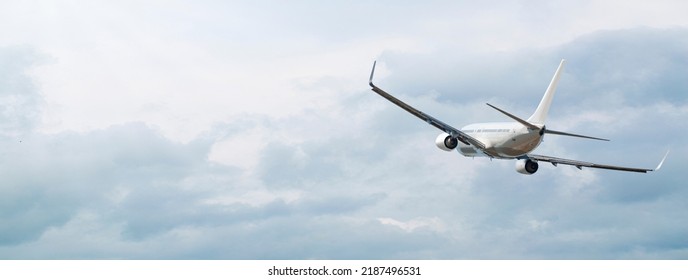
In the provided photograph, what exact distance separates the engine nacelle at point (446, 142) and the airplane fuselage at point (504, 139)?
9.98 feet

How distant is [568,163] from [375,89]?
101 ft

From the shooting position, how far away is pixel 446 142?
13900cm

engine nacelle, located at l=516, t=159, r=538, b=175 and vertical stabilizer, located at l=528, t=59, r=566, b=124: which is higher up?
vertical stabilizer, located at l=528, t=59, r=566, b=124

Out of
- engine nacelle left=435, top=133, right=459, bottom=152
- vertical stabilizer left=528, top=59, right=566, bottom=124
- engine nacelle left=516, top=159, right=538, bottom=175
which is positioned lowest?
engine nacelle left=516, top=159, right=538, bottom=175

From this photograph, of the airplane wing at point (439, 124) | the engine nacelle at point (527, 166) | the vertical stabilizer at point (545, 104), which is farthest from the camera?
the engine nacelle at point (527, 166)

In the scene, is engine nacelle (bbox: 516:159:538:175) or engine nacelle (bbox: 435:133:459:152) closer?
engine nacelle (bbox: 435:133:459:152)

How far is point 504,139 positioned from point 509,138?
2.59 ft

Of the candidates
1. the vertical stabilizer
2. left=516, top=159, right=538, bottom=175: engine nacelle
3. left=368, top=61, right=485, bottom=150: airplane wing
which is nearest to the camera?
left=368, top=61, right=485, bottom=150: airplane wing

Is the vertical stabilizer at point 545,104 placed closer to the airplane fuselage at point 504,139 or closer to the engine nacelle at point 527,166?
the airplane fuselage at point 504,139

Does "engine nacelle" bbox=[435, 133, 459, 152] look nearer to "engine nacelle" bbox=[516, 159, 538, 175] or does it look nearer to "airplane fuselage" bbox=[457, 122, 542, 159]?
"airplane fuselage" bbox=[457, 122, 542, 159]

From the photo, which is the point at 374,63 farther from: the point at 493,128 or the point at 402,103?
the point at 493,128

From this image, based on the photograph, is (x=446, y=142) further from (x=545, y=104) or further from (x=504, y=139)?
(x=545, y=104)

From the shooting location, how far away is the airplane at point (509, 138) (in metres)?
134

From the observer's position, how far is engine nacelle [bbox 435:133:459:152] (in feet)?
455
